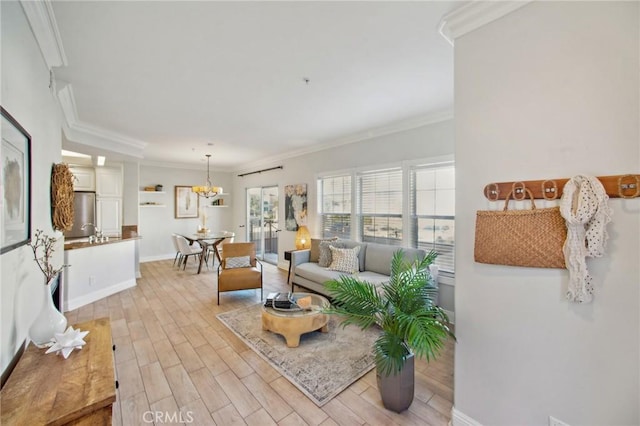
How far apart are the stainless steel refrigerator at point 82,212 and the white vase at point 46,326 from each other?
4759 mm

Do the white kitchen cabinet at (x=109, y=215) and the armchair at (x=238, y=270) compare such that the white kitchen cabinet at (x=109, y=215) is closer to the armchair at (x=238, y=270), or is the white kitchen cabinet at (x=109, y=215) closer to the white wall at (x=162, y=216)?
the white wall at (x=162, y=216)

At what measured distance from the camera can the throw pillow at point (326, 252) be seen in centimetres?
410

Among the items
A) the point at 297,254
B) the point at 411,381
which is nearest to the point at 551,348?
the point at 411,381

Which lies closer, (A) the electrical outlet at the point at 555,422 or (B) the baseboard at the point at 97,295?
(A) the electrical outlet at the point at 555,422

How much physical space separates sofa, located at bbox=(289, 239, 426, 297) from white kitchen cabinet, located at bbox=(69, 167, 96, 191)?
4714mm

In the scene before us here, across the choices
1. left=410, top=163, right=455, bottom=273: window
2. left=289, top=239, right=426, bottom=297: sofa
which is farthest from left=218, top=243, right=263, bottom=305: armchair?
left=410, top=163, right=455, bottom=273: window

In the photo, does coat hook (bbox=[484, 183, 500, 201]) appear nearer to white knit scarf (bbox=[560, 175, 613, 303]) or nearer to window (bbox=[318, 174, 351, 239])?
white knit scarf (bbox=[560, 175, 613, 303])

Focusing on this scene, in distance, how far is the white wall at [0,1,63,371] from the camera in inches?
49.8

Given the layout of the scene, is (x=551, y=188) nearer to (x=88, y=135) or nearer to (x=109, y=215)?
(x=88, y=135)

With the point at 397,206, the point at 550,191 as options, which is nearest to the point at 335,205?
the point at 397,206

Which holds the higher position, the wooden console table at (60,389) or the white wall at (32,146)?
the white wall at (32,146)

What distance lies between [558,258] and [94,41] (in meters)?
3.35


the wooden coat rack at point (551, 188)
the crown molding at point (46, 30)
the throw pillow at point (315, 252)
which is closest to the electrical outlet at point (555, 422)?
the wooden coat rack at point (551, 188)

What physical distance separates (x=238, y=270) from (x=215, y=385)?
77.3 inches
